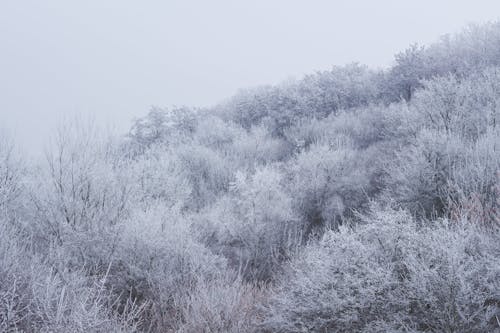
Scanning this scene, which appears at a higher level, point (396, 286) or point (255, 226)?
point (396, 286)

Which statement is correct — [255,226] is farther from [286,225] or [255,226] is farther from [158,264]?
[158,264]

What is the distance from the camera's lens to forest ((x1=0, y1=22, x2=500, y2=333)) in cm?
543

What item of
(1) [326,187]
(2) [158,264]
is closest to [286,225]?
(1) [326,187]

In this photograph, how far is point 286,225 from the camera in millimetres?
12273

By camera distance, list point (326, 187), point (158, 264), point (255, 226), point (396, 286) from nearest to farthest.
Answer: point (396, 286) < point (158, 264) < point (255, 226) < point (326, 187)

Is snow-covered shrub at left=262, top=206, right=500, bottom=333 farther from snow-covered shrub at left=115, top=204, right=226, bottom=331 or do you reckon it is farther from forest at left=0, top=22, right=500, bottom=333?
snow-covered shrub at left=115, top=204, right=226, bottom=331

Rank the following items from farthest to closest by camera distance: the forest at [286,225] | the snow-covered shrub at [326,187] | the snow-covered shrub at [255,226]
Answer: the snow-covered shrub at [326,187] → the snow-covered shrub at [255,226] → the forest at [286,225]

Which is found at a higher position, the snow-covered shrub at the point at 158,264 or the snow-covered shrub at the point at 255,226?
the snow-covered shrub at the point at 158,264

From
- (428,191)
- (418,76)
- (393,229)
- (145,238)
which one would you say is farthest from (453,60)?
(145,238)

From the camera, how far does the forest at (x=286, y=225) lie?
5426 mm

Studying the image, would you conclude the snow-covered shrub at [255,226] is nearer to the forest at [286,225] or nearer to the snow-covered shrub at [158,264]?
the forest at [286,225]

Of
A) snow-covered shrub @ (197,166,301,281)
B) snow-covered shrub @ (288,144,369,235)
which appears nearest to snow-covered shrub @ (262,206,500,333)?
snow-covered shrub @ (197,166,301,281)

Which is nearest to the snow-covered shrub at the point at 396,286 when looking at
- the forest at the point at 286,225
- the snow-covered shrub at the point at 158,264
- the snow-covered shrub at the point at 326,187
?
the forest at the point at 286,225

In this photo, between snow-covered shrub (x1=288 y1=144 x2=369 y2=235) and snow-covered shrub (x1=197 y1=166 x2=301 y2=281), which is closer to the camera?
snow-covered shrub (x1=197 y1=166 x2=301 y2=281)
